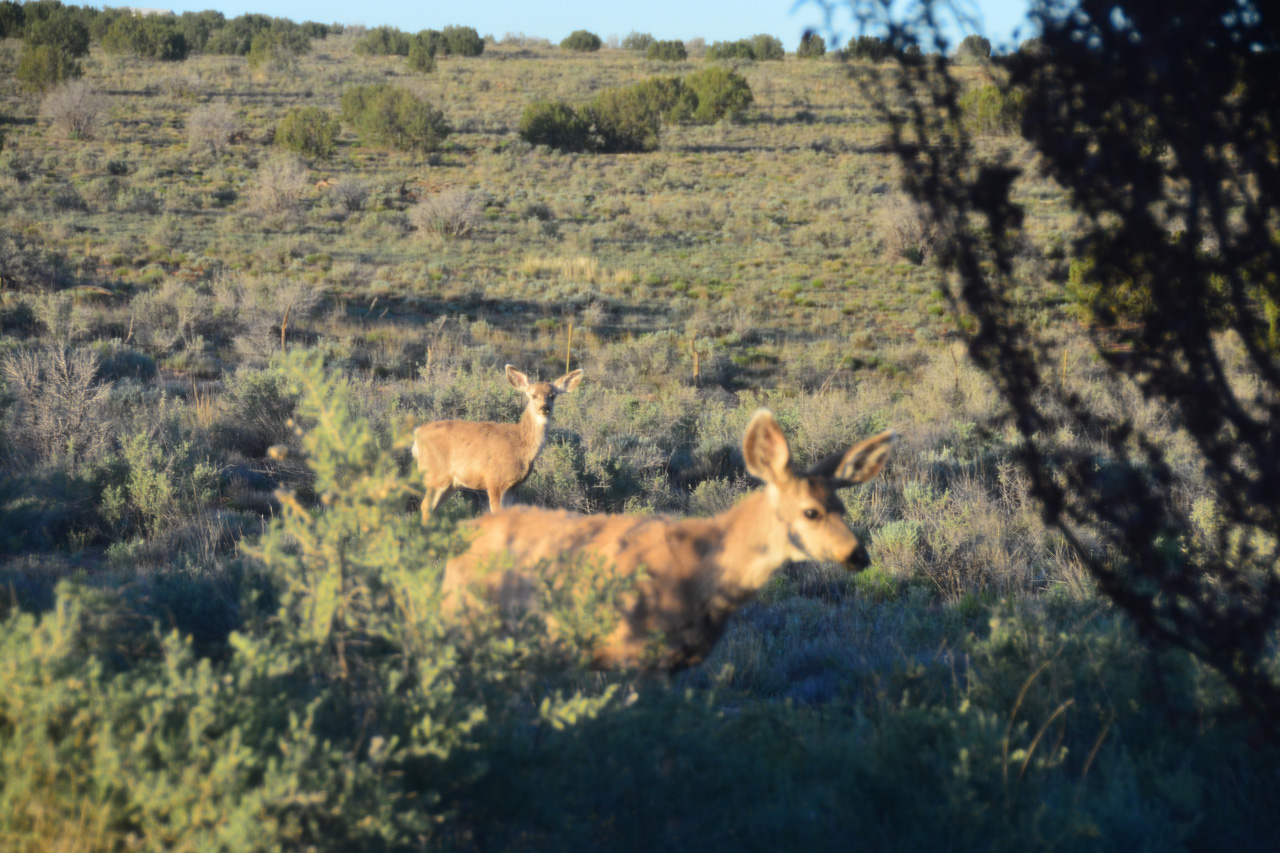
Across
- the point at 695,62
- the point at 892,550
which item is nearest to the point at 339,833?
the point at 892,550

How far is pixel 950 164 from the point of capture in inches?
130

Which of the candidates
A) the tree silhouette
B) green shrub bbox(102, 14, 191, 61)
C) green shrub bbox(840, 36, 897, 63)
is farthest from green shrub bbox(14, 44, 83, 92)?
the tree silhouette

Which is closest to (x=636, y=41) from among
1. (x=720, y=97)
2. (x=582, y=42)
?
(x=582, y=42)

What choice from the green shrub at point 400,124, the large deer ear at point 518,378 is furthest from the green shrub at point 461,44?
the large deer ear at point 518,378

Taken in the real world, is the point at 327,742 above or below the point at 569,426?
above

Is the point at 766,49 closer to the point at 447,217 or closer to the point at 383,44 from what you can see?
the point at 383,44

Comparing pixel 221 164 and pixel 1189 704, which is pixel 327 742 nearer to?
pixel 1189 704

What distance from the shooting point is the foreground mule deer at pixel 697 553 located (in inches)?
150

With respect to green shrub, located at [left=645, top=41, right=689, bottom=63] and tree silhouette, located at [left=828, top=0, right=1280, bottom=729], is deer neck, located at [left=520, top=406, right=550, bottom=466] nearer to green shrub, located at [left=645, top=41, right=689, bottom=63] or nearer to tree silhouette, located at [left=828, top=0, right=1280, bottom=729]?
tree silhouette, located at [left=828, top=0, right=1280, bottom=729]

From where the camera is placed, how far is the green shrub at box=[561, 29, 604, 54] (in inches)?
4252

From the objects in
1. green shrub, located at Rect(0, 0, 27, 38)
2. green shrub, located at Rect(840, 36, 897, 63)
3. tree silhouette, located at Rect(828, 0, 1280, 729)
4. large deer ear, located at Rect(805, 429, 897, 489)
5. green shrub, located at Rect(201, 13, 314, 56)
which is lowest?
large deer ear, located at Rect(805, 429, 897, 489)

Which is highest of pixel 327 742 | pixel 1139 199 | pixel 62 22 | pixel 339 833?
pixel 62 22

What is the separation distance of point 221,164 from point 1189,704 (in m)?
46.6

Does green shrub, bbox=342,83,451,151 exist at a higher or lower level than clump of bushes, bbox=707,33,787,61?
lower
